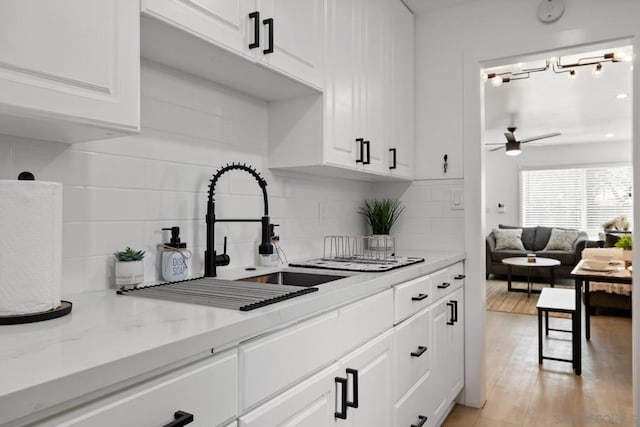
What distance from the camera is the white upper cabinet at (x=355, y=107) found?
6.57 ft

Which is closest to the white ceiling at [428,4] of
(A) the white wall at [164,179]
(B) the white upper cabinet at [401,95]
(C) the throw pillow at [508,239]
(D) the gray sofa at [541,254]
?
(B) the white upper cabinet at [401,95]

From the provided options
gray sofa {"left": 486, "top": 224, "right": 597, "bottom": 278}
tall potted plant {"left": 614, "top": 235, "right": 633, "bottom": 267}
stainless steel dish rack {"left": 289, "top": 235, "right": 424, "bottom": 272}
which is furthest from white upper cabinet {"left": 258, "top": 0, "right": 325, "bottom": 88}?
gray sofa {"left": 486, "top": 224, "right": 597, "bottom": 278}

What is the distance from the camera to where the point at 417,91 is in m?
2.98

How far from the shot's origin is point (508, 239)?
809cm

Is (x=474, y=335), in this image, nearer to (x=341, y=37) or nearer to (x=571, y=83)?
(x=341, y=37)

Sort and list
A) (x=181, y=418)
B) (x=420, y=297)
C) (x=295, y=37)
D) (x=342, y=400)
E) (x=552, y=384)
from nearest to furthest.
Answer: (x=181, y=418)
(x=342, y=400)
(x=295, y=37)
(x=420, y=297)
(x=552, y=384)

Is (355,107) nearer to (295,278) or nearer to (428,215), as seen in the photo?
(295,278)

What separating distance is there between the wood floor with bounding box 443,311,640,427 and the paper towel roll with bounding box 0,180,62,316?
225 centimetres

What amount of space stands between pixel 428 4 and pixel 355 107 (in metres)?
1.13

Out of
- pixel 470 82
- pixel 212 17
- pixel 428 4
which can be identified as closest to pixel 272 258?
pixel 212 17

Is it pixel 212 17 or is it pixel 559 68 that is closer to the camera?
pixel 212 17

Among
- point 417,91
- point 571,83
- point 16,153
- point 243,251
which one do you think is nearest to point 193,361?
point 16,153

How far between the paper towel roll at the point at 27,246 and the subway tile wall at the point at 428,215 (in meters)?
→ 2.13

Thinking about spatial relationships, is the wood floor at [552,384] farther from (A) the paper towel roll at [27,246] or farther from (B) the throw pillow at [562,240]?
(B) the throw pillow at [562,240]
